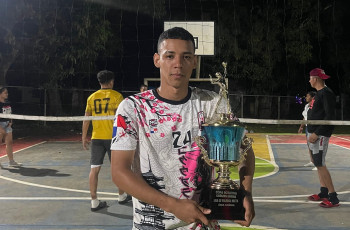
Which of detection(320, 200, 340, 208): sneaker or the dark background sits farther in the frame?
the dark background

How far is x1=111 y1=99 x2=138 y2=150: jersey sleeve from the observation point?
5.72ft

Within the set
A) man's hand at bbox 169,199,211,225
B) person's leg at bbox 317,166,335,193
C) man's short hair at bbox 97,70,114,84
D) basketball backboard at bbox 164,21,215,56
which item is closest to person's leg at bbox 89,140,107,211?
man's short hair at bbox 97,70,114,84

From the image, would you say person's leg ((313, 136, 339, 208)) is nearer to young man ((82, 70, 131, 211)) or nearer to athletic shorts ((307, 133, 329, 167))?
athletic shorts ((307, 133, 329, 167))

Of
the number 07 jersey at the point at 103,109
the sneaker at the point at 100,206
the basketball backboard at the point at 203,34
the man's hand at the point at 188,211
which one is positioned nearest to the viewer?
the man's hand at the point at 188,211

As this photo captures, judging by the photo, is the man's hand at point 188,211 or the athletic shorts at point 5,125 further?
the athletic shorts at point 5,125

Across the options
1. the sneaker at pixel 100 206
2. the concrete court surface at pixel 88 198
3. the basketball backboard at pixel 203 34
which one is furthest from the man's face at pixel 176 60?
the basketball backboard at pixel 203 34

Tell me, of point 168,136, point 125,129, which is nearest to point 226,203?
point 168,136

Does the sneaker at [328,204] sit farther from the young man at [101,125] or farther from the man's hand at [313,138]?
the young man at [101,125]

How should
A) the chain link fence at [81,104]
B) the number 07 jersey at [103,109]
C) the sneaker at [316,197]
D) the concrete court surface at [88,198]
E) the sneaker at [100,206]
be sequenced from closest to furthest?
the concrete court surface at [88,198]
the sneaker at [100,206]
the number 07 jersey at [103,109]
the sneaker at [316,197]
the chain link fence at [81,104]

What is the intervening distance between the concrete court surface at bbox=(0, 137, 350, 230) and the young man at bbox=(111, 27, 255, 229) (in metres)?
3.41

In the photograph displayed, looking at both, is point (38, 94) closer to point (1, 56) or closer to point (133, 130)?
point (1, 56)

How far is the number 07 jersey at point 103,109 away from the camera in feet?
19.5

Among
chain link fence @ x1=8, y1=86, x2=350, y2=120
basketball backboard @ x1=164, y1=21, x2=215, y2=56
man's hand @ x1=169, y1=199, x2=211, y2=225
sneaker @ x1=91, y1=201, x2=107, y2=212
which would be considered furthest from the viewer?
chain link fence @ x1=8, y1=86, x2=350, y2=120

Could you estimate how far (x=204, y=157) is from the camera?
1.79 metres
